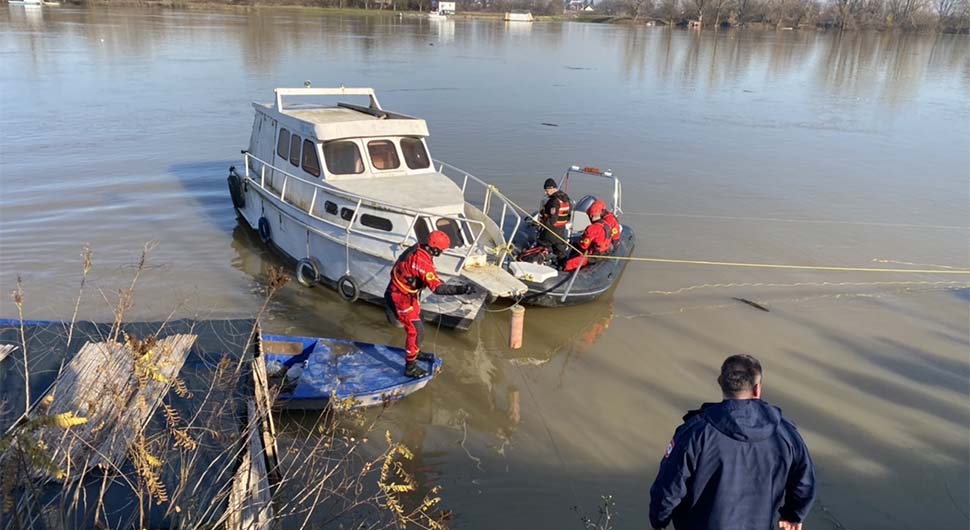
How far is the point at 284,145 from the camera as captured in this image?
415 inches

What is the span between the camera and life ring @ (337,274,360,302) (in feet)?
29.8

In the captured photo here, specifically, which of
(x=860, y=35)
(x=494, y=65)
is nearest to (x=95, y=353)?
(x=494, y=65)

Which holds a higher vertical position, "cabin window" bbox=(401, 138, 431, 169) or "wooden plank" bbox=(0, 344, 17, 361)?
"cabin window" bbox=(401, 138, 431, 169)

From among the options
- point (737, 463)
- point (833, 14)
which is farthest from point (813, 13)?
point (737, 463)

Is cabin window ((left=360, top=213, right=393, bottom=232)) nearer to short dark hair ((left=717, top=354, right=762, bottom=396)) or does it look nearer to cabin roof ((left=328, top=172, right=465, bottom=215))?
cabin roof ((left=328, top=172, right=465, bottom=215))

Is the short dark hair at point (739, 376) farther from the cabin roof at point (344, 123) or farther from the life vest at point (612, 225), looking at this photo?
the cabin roof at point (344, 123)

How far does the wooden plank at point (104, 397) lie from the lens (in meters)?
3.94

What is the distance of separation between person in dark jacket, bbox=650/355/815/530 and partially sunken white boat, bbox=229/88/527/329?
4908 mm

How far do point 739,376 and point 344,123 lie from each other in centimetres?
775

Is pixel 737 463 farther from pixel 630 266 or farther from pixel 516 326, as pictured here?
pixel 630 266

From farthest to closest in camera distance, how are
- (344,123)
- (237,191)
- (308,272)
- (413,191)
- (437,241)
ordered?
(237,191), (308,272), (344,123), (413,191), (437,241)

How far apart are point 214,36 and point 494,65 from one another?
73.3 ft

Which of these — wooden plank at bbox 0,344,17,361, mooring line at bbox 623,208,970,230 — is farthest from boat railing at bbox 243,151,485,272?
mooring line at bbox 623,208,970,230

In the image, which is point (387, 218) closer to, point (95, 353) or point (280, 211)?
point (280, 211)
